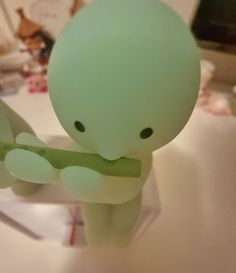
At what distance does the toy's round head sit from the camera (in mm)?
279

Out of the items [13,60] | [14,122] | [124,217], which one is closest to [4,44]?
[13,60]

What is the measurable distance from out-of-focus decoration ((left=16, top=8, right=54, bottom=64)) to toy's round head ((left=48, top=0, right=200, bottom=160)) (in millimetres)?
487

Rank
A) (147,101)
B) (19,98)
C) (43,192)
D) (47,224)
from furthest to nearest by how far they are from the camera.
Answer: (19,98) < (47,224) < (43,192) < (147,101)

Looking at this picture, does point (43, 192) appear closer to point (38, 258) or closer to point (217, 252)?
point (38, 258)

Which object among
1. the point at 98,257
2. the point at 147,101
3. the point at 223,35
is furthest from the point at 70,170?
the point at 223,35

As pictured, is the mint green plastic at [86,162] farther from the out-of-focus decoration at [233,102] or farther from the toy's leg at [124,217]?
the out-of-focus decoration at [233,102]

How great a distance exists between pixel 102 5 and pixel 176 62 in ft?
0.24

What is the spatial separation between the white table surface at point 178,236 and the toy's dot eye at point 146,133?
289 millimetres

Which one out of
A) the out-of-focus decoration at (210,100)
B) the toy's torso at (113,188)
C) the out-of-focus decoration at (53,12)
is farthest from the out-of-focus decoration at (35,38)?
the toy's torso at (113,188)

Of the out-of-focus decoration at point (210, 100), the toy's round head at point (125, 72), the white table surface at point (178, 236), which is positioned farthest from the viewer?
the out-of-focus decoration at point (210, 100)

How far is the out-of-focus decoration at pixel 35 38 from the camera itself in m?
0.77

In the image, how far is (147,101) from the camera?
285mm

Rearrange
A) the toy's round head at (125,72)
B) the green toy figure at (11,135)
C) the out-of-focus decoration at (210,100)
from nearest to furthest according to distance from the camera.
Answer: the toy's round head at (125,72) → the green toy figure at (11,135) → the out-of-focus decoration at (210,100)

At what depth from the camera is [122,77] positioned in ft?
0.91
